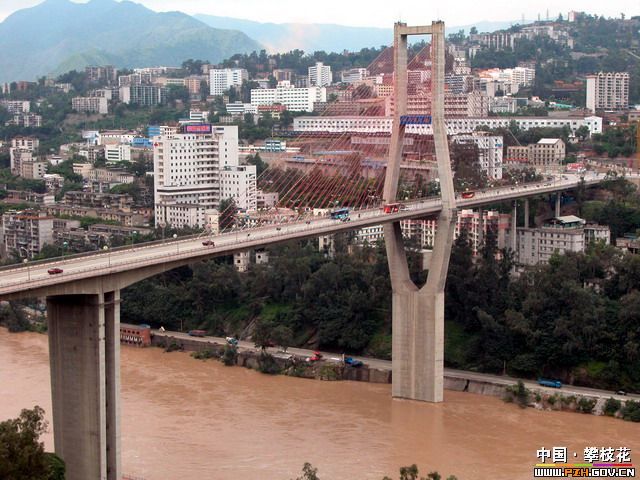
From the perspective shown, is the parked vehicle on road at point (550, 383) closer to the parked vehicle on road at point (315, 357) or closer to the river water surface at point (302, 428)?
the river water surface at point (302, 428)

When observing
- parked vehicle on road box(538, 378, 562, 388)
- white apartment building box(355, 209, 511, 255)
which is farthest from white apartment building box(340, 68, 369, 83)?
parked vehicle on road box(538, 378, 562, 388)

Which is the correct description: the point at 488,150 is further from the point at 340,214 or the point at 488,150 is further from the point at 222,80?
the point at 222,80

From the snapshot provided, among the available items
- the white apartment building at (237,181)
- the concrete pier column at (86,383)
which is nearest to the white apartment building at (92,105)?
the white apartment building at (237,181)

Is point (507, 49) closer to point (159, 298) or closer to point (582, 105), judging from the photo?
point (582, 105)

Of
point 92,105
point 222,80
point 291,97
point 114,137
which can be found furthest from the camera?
point 222,80

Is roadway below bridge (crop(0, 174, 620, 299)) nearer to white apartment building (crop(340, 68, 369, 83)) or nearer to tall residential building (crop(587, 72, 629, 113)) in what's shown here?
tall residential building (crop(587, 72, 629, 113))

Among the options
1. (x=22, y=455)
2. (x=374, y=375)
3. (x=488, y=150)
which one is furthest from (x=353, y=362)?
A: (x=488, y=150)
